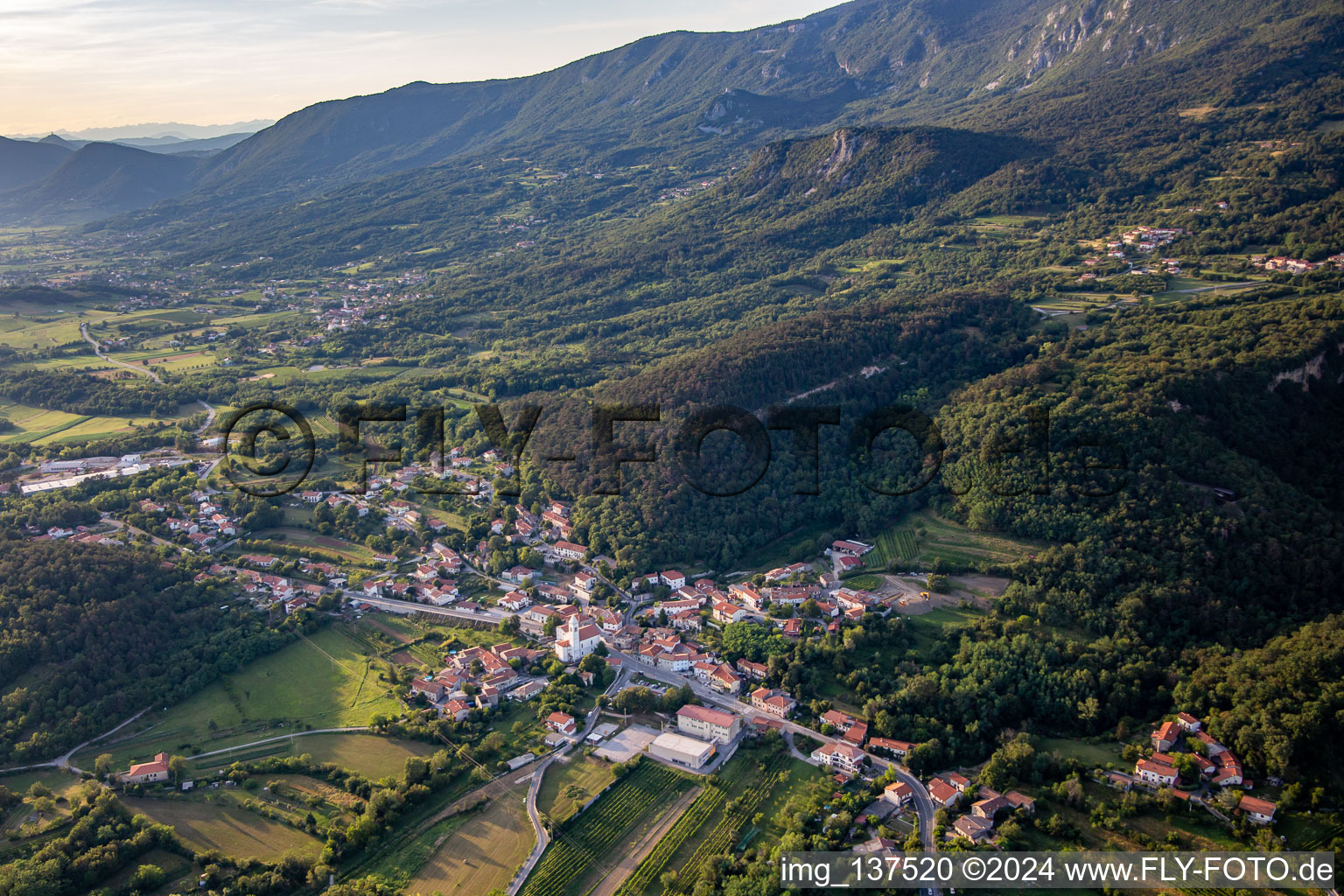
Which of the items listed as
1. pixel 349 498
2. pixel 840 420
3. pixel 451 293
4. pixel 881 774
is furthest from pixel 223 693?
pixel 451 293

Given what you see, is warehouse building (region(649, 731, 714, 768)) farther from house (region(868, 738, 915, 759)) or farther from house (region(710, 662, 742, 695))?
house (region(868, 738, 915, 759))

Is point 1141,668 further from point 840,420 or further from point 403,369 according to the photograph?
point 403,369

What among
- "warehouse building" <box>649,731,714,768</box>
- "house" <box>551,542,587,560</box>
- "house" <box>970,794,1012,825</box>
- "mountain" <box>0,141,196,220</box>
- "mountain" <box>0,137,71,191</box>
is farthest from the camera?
"mountain" <box>0,137,71,191</box>

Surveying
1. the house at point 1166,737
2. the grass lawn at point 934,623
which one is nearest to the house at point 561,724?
the grass lawn at point 934,623

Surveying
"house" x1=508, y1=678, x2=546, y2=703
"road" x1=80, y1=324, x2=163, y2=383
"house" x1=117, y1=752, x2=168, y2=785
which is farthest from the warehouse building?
"road" x1=80, y1=324, x2=163, y2=383

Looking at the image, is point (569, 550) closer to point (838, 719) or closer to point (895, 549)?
point (895, 549)

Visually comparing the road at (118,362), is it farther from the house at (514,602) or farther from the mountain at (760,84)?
the mountain at (760,84)
